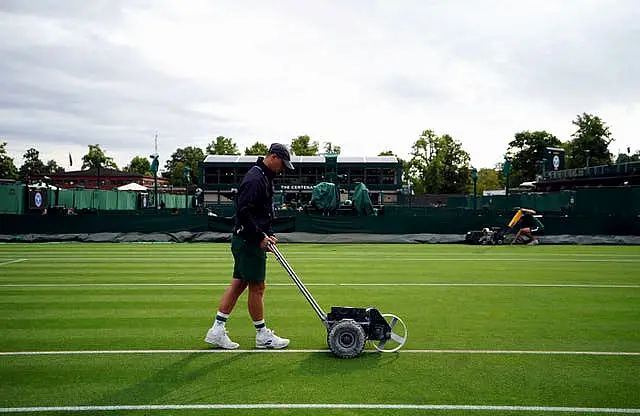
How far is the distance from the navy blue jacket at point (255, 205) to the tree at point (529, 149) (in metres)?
99.7

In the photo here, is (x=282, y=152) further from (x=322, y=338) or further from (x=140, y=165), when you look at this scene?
(x=140, y=165)

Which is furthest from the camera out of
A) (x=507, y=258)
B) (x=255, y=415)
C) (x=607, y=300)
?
(x=507, y=258)

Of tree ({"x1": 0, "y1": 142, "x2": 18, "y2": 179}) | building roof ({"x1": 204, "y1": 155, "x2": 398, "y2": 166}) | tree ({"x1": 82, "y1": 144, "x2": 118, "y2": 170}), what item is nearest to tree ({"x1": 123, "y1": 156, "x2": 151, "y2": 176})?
tree ({"x1": 82, "y1": 144, "x2": 118, "y2": 170})

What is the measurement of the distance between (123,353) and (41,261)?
37.6 feet

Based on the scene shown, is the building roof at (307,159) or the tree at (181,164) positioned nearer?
the building roof at (307,159)

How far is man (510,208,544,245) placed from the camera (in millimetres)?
24000

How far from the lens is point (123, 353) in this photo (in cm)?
627

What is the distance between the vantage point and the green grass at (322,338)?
16.3 feet

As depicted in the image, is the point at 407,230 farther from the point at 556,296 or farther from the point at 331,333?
the point at 331,333

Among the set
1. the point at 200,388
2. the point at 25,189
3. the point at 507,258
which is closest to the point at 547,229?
the point at 507,258

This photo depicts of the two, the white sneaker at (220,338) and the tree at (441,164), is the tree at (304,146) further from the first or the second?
the white sneaker at (220,338)

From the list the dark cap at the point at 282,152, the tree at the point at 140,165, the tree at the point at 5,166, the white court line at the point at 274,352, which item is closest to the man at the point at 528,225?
the white court line at the point at 274,352

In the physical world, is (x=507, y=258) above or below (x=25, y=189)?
below

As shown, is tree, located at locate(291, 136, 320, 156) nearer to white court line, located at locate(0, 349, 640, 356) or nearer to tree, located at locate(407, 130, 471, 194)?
tree, located at locate(407, 130, 471, 194)
